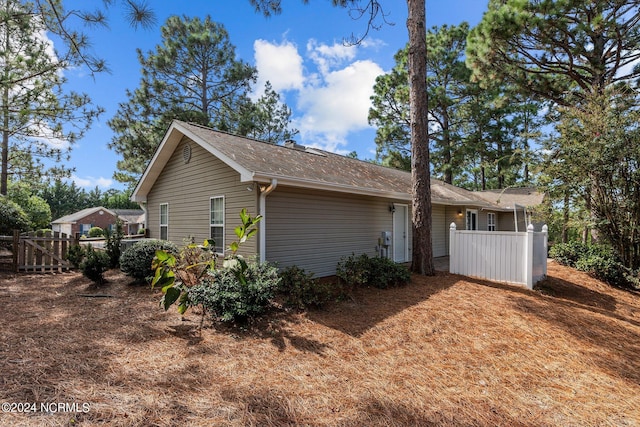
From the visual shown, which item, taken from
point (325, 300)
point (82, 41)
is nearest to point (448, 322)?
point (325, 300)

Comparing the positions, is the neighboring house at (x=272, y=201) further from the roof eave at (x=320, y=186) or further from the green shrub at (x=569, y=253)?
the green shrub at (x=569, y=253)

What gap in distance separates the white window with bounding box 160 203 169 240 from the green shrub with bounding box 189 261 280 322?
5709 millimetres

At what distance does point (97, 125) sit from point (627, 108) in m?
15.7

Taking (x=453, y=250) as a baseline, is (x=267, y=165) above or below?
above

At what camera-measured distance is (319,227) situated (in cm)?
801

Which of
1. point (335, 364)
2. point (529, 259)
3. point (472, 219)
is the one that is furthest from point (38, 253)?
point (472, 219)

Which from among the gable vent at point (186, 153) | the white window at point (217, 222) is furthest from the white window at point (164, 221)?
the white window at point (217, 222)

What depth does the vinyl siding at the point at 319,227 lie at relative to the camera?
7.10m

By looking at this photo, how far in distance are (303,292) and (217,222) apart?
362cm

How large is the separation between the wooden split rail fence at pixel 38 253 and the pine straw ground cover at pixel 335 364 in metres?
2.95

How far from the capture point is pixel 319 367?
139 inches

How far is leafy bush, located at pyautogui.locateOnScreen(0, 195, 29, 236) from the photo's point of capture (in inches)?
381

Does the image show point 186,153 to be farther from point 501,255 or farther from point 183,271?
point 501,255

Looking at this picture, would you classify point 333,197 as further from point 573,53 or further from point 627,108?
point 573,53
